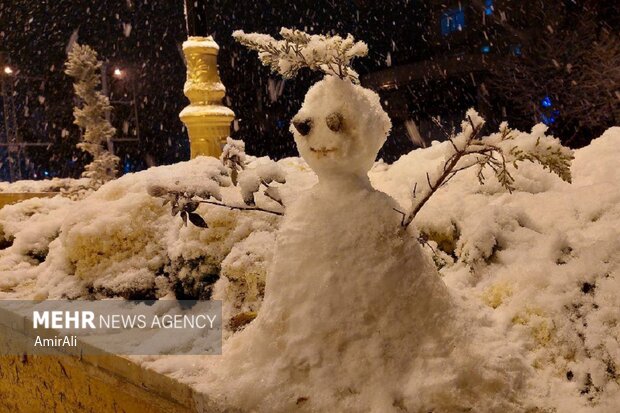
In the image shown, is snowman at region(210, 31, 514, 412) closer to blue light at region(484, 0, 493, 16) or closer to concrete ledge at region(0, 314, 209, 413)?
concrete ledge at region(0, 314, 209, 413)

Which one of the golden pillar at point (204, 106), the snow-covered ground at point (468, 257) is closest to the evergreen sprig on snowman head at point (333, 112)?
the snow-covered ground at point (468, 257)

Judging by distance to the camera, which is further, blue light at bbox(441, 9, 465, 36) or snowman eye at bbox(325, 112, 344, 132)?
blue light at bbox(441, 9, 465, 36)

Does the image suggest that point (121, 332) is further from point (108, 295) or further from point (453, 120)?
point (453, 120)

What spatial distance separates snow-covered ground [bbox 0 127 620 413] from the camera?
5.68 feet

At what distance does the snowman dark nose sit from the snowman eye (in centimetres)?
7

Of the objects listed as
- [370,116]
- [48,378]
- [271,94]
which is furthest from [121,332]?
[271,94]

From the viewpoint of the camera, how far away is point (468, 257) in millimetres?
2279

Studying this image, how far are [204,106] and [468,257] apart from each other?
11.4 ft

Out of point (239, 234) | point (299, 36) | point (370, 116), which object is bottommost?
point (239, 234)

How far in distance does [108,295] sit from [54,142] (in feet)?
50.7

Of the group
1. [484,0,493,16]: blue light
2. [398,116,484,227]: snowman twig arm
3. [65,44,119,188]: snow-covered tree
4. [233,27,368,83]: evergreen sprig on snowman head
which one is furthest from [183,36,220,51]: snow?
[484,0,493,16]: blue light

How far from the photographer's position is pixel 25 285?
338 cm

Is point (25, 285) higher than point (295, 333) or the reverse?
the reverse

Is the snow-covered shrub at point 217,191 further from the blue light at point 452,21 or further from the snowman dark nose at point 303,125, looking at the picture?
the blue light at point 452,21
